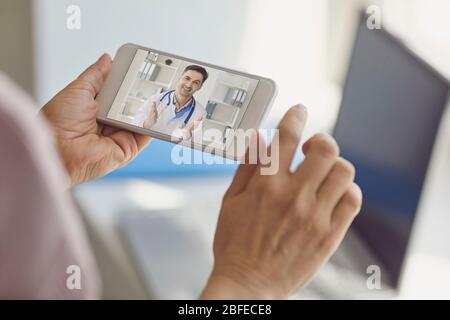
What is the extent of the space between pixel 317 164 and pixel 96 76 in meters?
0.40

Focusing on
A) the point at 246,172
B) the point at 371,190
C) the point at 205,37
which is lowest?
the point at 371,190

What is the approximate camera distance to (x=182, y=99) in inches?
33.7

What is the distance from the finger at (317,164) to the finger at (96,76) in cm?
37

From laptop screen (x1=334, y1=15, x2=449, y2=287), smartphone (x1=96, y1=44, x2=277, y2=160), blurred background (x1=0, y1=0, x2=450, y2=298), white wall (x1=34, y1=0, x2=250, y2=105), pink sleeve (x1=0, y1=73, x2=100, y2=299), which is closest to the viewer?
pink sleeve (x1=0, y1=73, x2=100, y2=299)

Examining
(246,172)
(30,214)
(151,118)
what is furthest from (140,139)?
(30,214)

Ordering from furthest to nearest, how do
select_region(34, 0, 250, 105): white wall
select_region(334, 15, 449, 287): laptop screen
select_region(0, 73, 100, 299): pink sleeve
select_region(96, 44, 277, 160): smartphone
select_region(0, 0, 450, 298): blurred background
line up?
select_region(34, 0, 250, 105): white wall, select_region(0, 0, 450, 298): blurred background, select_region(334, 15, 449, 287): laptop screen, select_region(96, 44, 277, 160): smartphone, select_region(0, 73, 100, 299): pink sleeve

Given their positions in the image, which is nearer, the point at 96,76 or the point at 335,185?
the point at 335,185

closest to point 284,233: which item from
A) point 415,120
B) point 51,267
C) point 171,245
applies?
point 51,267

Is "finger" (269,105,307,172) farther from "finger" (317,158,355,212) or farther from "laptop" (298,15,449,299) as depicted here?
"laptop" (298,15,449,299)

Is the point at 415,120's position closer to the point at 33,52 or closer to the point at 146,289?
the point at 146,289

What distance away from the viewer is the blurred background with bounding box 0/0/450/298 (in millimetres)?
1139

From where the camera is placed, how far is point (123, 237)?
118cm

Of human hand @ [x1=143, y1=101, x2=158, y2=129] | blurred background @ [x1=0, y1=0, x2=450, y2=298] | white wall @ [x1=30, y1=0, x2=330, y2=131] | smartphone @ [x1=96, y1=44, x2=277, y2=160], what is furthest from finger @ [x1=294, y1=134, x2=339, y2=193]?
white wall @ [x1=30, y1=0, x2=330, y2=131]

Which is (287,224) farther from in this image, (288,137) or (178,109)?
(178,109)
